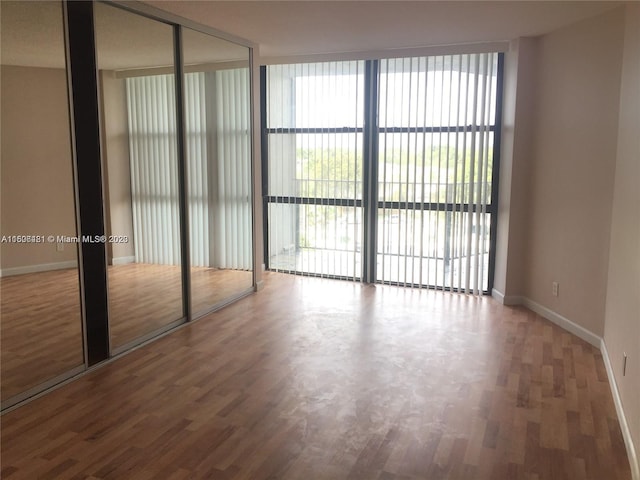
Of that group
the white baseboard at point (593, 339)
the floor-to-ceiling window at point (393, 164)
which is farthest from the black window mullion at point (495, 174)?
the white baseboard at point (593, 339)

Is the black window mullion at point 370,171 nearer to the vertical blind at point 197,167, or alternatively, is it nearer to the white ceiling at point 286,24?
the white ceiling at point 286,24

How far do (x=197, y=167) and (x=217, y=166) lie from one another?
1.00ft

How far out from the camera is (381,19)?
4.36m

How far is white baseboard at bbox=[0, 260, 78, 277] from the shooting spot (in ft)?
10.5

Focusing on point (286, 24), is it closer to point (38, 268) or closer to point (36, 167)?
point (36, 167)

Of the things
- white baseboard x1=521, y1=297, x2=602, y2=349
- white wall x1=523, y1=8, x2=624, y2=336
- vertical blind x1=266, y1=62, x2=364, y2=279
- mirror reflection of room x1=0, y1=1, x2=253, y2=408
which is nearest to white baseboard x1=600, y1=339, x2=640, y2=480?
white baseboard x1=521, y1=297, x2=602, y2=349

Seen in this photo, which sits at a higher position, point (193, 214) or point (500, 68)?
point (500, 68)

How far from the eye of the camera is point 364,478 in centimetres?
252

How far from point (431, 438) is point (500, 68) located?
4089mm

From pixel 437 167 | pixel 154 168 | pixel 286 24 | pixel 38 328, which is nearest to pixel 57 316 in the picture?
pixel 38 328

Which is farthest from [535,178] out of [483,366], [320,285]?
[320,285]

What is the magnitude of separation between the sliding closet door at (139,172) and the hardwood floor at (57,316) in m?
0.01

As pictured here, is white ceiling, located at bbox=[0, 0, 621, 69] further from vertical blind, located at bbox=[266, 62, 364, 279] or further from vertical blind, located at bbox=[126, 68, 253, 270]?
vertical blind, located at bbox=[266, 62, 364, 279]

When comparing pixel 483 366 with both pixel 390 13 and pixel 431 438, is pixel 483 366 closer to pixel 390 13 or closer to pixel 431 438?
pixel 431 438
